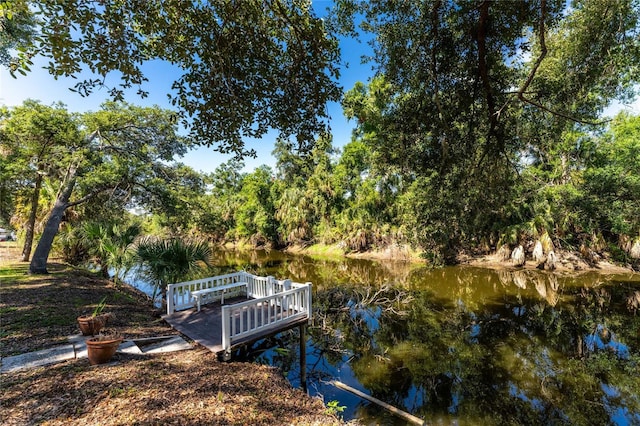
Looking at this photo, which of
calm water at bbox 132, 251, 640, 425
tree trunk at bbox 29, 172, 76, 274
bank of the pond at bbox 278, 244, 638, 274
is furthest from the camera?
bank of the pond at bbox 278, 244, 638, 274

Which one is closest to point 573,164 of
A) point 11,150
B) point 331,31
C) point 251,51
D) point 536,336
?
point 536,336

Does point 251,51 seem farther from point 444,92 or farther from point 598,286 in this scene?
point 598,286

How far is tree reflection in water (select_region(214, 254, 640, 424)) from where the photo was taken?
5602 mm

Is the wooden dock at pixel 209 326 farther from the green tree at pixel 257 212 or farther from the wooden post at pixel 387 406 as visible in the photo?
the green tree at pixel 257 212

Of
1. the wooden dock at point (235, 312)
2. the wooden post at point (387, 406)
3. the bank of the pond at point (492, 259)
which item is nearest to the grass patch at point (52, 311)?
the wooden dock at point (235, 312)

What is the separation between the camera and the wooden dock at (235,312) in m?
5.63

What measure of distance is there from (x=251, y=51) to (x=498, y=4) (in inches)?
150

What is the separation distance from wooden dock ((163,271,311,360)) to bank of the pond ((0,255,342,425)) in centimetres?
47

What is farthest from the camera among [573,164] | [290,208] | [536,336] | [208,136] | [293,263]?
[290,208]

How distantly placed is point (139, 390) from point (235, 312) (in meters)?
2.89

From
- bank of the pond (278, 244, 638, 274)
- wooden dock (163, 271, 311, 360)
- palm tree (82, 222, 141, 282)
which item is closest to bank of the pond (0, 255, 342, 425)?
wooden dock (163, 271, 311, 360)

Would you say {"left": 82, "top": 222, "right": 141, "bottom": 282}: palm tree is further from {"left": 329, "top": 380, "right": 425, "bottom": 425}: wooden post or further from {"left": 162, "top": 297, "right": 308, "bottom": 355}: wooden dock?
{"left": 329, "top": 380, "right": 425, "bottom": 425}: wooden post

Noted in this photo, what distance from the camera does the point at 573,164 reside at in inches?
721

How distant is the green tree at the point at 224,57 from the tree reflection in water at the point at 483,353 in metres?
5.63
